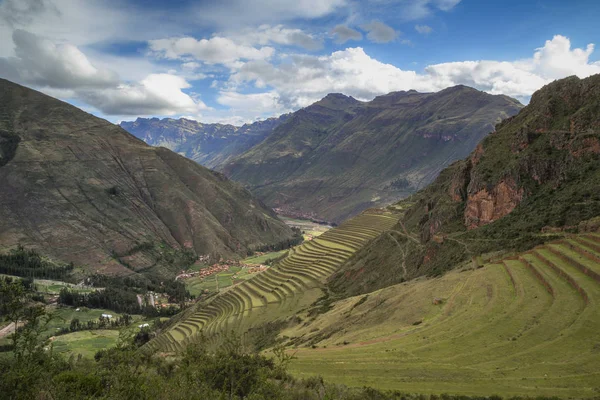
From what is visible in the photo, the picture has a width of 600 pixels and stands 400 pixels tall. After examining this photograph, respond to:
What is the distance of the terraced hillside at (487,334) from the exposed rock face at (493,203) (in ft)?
49.4

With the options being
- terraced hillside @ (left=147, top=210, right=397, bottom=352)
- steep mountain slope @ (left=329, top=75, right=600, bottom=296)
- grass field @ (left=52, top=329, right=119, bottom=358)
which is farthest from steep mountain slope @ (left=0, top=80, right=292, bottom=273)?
steep mountain slope @ (left=329, top=75, right=600, bottom=296)

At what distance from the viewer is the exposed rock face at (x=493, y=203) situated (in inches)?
2221

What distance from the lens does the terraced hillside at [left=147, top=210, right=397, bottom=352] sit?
2842 inches

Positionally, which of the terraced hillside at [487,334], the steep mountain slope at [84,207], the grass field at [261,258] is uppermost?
the steep mountain slope at [84,207]

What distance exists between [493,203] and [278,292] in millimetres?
47451

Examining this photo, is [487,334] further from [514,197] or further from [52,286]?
[52,286]

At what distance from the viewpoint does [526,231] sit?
47.2 meters

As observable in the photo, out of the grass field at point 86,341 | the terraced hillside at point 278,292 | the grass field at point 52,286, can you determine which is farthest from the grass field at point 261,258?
the grass field at point 86,341

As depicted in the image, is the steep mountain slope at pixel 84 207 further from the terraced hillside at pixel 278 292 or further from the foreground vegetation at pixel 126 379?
the foreground vegetation at pixel 126 379

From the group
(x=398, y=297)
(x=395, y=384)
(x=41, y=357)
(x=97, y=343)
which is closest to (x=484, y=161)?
(x=398, y=297)

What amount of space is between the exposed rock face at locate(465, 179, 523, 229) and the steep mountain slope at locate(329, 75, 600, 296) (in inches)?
5.8

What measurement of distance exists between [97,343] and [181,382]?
8236 centimetres

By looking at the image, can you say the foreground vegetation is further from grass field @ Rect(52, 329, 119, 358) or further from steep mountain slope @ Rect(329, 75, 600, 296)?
grass field @ Rect(52, 329, 119, 358)

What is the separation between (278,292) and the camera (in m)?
81.1
